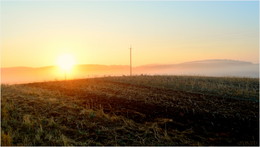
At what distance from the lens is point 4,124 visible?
14375 millimetres

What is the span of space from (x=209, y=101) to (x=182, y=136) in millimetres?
8330

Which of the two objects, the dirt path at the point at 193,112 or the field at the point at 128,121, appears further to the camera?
the dirt path at the point at 193,112

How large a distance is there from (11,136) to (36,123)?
1.81 meters

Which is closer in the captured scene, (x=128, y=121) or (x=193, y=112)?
(x=128, y=121)

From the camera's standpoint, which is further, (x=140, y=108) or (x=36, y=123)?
(x=140, y=108)

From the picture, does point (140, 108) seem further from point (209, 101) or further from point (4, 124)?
point (4, 124)

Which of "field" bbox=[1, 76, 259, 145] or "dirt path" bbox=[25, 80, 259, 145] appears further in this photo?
"dirt path" bbox=[25, 80, 259, 145]

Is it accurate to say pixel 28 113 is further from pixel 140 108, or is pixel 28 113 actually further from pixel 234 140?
pixel 234 140

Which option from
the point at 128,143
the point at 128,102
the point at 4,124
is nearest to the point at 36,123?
the point at 4,124

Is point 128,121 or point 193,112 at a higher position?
point 193,112

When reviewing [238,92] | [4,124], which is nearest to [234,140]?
[4,124]

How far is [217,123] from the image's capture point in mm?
13750

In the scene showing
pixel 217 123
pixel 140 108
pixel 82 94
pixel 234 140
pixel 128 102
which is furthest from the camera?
pixel 82 94

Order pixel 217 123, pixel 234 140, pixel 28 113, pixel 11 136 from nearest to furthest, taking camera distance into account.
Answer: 1. pixel 234 140
2. pixel 11 136
3. pixel 217 123
4. pixel 28 113
